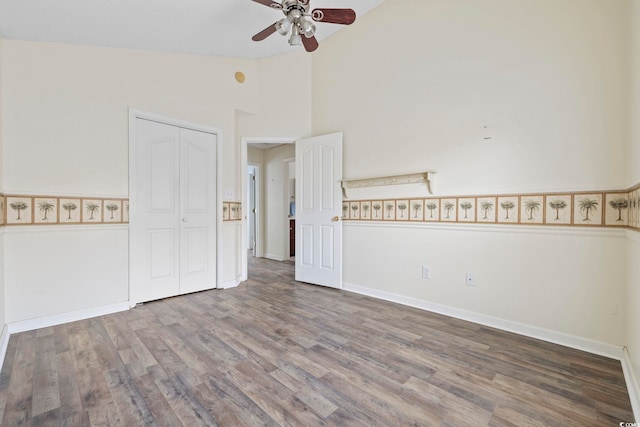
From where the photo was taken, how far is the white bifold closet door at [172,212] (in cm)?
321

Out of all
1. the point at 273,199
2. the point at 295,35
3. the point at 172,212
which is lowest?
the point at 172,212

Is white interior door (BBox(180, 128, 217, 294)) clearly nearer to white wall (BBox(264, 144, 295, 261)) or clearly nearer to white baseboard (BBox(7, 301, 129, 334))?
white baseboard (BBox(7, 301, 129, 334))

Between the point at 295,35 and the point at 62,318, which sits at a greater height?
the point at 295,35

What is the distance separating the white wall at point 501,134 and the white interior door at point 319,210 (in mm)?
309

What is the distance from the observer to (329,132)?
157 inches

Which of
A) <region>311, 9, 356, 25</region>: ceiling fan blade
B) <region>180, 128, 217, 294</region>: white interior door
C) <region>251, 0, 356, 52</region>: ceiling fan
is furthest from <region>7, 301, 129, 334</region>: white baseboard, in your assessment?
<region>311, 9, 356, 25</region>: ceiling fan blade

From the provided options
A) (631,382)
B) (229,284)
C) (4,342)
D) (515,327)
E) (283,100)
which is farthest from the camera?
(283,100)

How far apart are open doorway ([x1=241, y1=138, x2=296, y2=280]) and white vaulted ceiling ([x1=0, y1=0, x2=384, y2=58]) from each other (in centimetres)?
271

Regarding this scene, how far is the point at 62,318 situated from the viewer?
8.90 feet

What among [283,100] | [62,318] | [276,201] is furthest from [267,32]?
[276,201]

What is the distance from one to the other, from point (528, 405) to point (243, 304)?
8.47 feet

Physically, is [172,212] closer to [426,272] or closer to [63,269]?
[63,269]

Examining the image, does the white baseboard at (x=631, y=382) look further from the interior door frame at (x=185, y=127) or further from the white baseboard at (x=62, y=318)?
the white baseboard at (x=62, y=318)

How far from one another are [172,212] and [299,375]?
99.8 inches
